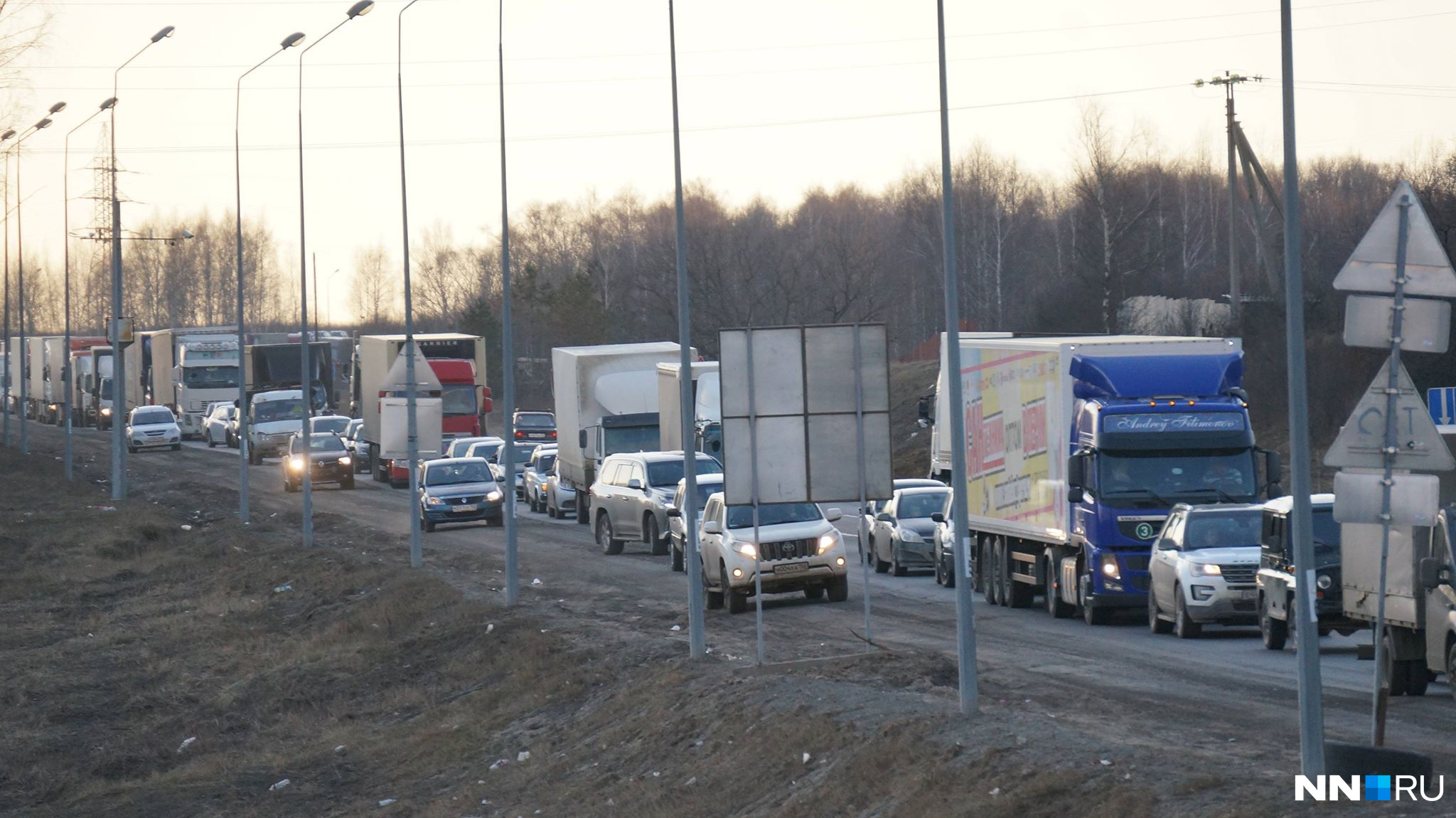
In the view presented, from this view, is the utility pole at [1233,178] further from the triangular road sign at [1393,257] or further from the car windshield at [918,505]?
the triangular road sign at [1393,257]

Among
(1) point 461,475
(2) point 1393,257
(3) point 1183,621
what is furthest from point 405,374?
(2) point 1393,257

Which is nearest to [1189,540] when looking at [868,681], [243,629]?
[868,681]

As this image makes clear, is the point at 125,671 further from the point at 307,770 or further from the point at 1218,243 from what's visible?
the point at 1218,243

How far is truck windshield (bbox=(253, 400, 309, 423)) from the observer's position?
63906 millimetres

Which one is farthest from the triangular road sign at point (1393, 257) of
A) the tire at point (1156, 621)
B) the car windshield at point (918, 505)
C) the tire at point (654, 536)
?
the tire at point (654, 536)

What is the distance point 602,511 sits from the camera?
119 feet

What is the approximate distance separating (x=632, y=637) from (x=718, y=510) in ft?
13.0

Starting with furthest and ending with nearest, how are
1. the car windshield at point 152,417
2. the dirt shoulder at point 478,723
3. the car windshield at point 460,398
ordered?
the car windshield at point 152,417 < the car windshield at point 460,398 < the dirt shoulder at point 478,723

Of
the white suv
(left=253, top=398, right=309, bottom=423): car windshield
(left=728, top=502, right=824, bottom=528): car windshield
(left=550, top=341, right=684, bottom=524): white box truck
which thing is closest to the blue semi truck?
the white suv

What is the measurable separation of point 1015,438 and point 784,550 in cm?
395

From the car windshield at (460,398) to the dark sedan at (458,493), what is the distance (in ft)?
37.7

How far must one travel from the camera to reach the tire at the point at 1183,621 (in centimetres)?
2098

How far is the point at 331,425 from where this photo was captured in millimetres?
64375

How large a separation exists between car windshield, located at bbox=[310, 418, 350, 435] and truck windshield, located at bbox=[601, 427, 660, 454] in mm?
21602
